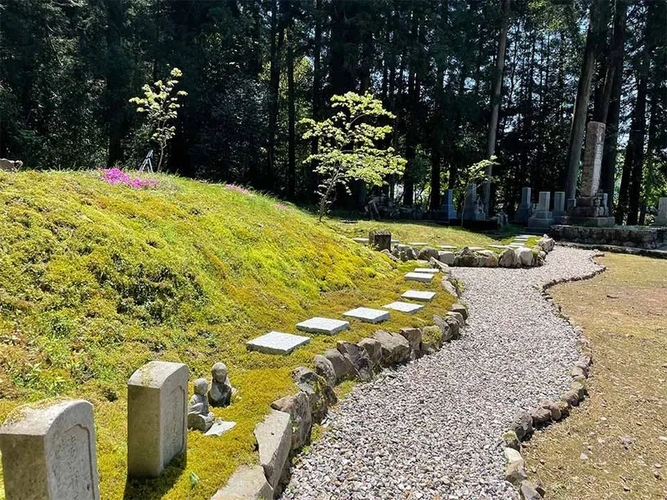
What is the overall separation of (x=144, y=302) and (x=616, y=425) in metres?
3.30

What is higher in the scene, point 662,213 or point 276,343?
point 662,213

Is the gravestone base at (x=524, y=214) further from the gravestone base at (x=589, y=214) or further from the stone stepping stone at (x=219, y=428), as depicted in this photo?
the stone stepping stone at (x=219, y=428)

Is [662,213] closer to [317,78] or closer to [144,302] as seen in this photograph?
[317,78]

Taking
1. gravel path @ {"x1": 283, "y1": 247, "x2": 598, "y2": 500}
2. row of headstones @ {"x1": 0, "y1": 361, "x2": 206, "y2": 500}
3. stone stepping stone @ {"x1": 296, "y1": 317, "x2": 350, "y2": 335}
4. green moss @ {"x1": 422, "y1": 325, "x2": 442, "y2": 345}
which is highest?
row of headstones @ {"x1": 0, "y1": 361, "x2": 206, "y2": 500}

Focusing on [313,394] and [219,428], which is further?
[313,394]

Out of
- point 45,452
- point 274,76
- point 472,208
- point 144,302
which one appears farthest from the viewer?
point 274,76

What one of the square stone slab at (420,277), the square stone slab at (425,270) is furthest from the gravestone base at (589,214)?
the square stone slab at (420,277)

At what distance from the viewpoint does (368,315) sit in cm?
429

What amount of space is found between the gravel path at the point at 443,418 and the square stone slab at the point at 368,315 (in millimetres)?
524

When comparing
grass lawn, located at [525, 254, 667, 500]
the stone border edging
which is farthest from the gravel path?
grass lawn, located at [525, 254, 667, 500]

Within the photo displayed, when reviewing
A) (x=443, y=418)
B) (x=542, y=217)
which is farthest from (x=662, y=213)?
(x=443, y=418)

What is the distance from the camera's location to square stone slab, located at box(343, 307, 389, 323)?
4.21m

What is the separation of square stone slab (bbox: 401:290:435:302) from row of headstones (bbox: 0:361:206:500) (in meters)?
3.84

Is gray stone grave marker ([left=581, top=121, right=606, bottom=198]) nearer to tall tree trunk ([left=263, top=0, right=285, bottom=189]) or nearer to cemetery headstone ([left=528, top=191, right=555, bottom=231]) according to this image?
cemetery headstone ([left=528, top=191, right=555, bottom=231])
